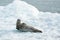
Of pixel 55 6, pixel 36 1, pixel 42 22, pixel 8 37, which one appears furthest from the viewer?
pixel 36 1

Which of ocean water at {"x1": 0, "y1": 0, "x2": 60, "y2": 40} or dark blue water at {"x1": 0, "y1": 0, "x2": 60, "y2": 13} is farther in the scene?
dark blue water at {"x1": 0, "y1": 0, "x2": 60, "y2": 13}

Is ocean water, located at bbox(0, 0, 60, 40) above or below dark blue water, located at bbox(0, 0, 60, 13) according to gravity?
below

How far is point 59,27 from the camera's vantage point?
19.5 feet

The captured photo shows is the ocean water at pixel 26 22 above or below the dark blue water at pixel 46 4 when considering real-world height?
below

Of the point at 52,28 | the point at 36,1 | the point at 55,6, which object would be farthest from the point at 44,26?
the point at 36,1

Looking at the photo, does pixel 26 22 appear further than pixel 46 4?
No

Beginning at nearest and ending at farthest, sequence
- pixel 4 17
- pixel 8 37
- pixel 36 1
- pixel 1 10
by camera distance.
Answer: pixel 8 37 < pixel 4 17 < pixel 1 10 < pixel 36 1

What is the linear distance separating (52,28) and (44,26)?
30 centimetres

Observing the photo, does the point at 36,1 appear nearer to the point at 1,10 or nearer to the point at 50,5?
the point at 50,5

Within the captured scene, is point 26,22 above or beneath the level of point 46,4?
beneath

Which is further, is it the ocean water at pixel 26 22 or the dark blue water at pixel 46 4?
the dark blue water at pixel 46 4

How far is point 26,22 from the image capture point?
21.8 ft

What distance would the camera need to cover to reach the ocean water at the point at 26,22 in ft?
16.5

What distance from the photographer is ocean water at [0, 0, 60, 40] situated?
5.03 metres
